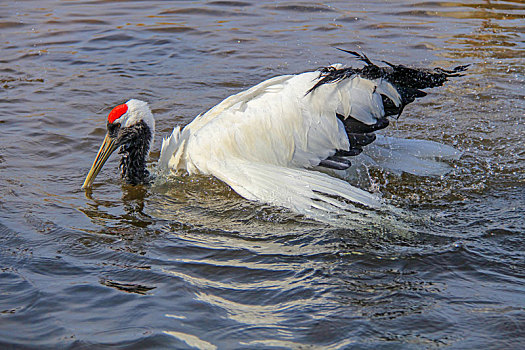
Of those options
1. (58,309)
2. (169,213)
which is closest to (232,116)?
(169,213)

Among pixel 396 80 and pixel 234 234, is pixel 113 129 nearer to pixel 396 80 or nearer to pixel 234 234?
pixel 234 234

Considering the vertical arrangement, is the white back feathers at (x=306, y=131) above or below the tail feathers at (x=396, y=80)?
below

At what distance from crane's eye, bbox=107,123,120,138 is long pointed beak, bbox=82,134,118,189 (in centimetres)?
4

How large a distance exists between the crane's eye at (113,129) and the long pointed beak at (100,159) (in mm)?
37

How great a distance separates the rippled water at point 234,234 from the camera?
3.44 m

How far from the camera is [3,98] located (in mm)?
7621

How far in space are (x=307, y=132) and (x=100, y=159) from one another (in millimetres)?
1777

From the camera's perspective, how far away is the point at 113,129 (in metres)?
5.69

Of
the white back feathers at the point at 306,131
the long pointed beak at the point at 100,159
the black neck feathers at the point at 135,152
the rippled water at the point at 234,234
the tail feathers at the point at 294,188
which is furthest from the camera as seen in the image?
the black neck feathers at the point at 135,152

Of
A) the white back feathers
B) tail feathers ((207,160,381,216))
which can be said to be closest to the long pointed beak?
the white back feathers

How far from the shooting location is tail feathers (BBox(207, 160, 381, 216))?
4.75m

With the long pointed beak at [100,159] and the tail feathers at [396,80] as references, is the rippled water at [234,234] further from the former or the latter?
the tail feathers at [396,80]

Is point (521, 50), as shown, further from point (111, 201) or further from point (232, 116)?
point (111, 201)

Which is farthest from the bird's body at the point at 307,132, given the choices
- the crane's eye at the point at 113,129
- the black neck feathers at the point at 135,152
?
the crane's eye at the point at 113,129
